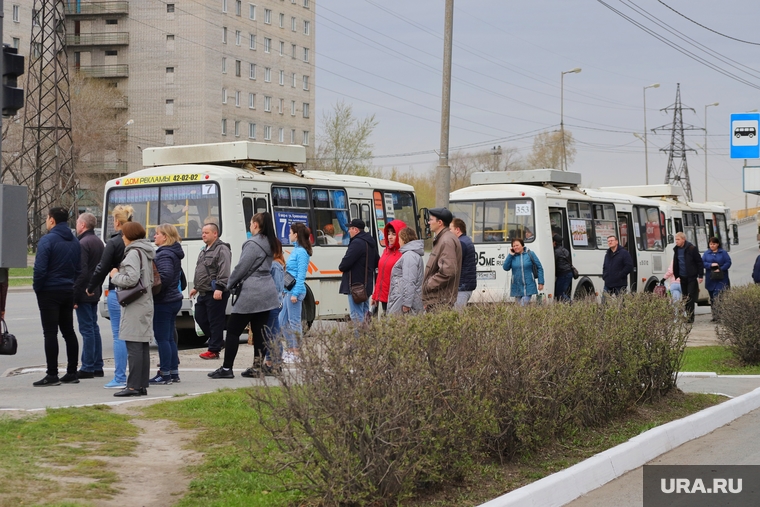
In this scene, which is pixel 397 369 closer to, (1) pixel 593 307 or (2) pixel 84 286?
(1) pixel 593 307

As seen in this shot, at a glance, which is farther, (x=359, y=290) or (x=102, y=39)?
(x=102, y=39)

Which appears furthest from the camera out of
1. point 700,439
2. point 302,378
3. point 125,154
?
point 125,154

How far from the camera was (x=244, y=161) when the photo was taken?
17141 mm

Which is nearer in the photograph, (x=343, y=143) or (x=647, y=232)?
(x=647, y=232)

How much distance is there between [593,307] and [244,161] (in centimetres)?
946

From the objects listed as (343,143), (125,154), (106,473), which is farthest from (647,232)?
(125,154)

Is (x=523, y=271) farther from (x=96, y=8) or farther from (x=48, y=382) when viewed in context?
(x=96, y=8)

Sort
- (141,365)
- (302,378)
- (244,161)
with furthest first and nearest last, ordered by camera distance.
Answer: (244,161)
(141,365)
(302,378)

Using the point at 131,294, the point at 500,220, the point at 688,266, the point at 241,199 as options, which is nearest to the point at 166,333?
the point at 131,294

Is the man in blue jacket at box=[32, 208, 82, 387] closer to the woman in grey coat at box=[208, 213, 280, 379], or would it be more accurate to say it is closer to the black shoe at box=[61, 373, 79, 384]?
the black shoe at box=[61, 373, 79, 384]

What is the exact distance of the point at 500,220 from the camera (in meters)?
21.3

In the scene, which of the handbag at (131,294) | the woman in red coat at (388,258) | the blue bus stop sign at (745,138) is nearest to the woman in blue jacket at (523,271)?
the blue bus stop sign at (745,138)

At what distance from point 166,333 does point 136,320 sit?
3.54ft

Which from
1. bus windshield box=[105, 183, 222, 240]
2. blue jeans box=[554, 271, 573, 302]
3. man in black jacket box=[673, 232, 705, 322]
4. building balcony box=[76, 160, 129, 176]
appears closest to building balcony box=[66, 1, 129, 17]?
building balcony box=[76, 160, 129, 176]
